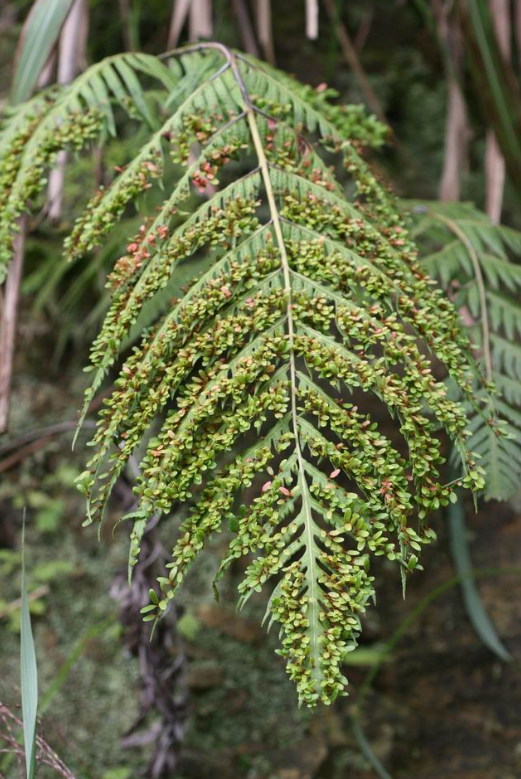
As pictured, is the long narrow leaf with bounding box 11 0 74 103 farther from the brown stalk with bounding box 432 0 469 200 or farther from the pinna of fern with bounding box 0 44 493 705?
the brown stalk with bounding box 432 0 469 200

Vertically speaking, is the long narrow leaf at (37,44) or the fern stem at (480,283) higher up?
the long narrow leaf at (37,44)

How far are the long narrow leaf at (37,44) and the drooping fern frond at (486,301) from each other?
915 mm

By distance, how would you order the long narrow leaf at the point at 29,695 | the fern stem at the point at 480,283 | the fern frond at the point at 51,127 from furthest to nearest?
the fern stem at the point at 480,283
the fern frond at the point at 51,127
the long narrow leaf at the point at 29,695

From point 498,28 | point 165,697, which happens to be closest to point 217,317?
point 165,697

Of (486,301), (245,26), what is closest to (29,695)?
(486,301)

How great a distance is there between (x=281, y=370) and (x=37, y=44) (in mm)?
1095

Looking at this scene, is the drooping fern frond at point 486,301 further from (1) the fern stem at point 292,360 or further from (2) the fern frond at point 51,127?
(2) the fern frond at point 51,127

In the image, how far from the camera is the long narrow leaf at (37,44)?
164 centimetres

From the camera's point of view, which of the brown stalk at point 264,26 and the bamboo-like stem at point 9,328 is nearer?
the bamboo-like stem at point 9,328

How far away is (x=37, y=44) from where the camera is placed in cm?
166

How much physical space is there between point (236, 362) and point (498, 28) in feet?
5.46

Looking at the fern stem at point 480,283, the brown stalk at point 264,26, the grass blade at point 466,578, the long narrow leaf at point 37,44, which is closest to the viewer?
the fern stem at point 480,283

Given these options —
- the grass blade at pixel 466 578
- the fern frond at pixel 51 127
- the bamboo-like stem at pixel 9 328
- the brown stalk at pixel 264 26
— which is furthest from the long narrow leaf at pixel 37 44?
the grass blade at pixel 466 578

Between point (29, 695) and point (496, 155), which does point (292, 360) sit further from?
point (496, 155)
